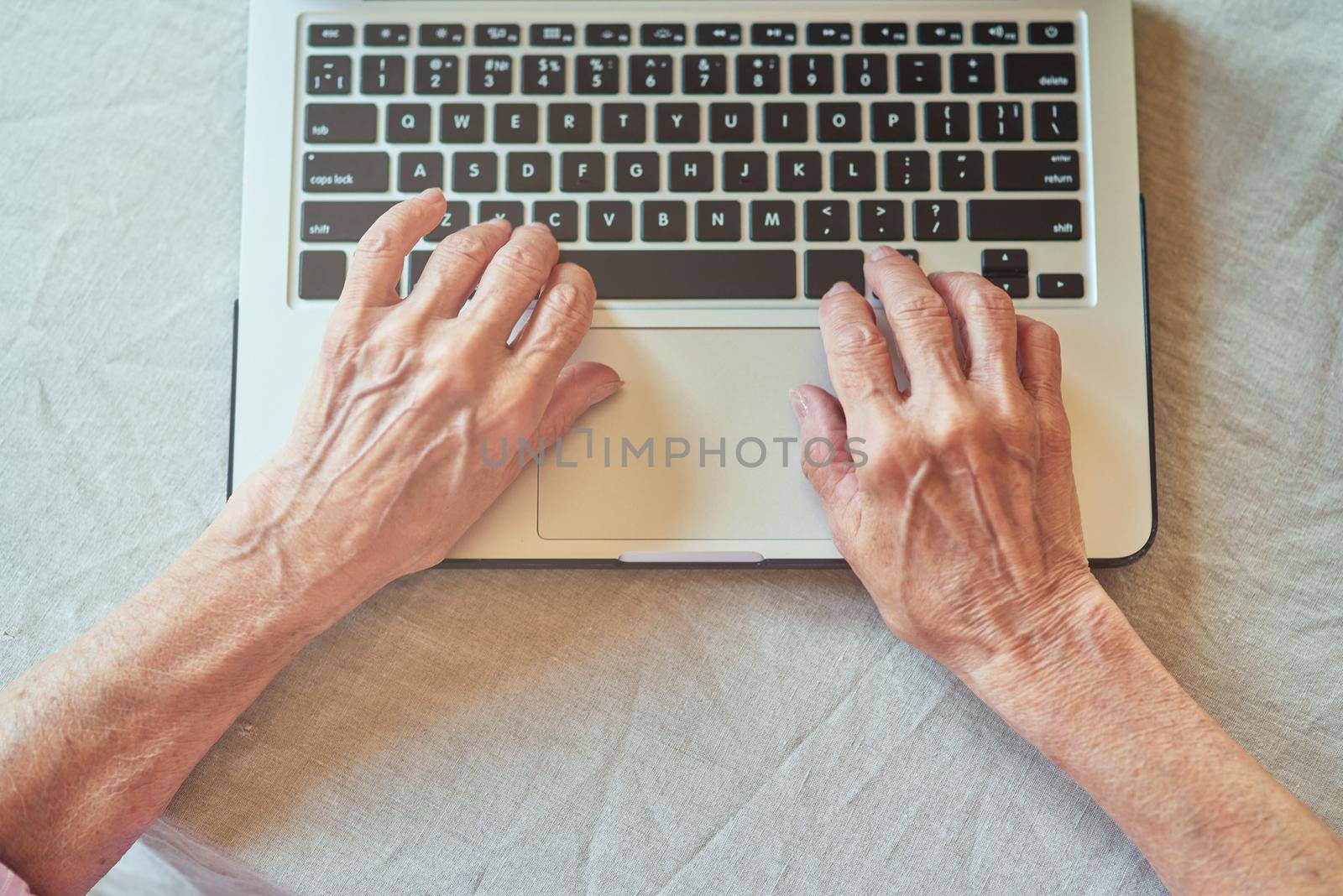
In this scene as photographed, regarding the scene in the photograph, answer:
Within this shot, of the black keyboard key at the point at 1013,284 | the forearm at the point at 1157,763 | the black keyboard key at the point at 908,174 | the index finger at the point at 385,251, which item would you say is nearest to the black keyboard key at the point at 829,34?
the black keyboard key at the point at 908,174

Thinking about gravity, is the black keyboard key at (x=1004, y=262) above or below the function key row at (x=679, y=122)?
below

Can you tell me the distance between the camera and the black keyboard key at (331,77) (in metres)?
0.71

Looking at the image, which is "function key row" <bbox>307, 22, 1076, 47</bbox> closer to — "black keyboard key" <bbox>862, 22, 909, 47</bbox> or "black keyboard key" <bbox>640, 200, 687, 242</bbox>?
"black keyboard key" <bbox>862, 22, 909, 47</bbox>

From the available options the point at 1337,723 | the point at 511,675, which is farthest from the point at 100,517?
the point at 1337,723

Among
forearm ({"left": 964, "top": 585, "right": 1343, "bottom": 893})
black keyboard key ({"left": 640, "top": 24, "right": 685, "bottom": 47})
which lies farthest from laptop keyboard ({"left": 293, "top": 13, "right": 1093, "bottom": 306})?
forearm ({"left": 964, "top": 585, "right": 1343, "bottom": 893})

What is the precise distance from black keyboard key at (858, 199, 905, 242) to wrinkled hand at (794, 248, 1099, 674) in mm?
34

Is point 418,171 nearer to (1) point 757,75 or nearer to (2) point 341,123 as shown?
(2) point 341,123

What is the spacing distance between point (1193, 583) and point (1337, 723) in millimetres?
143

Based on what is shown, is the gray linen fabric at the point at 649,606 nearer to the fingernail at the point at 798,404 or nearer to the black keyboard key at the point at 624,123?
the fingernail at the point at 798,404

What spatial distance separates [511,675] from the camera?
0.72 metres

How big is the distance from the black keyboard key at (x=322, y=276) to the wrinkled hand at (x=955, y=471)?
1.18 feet

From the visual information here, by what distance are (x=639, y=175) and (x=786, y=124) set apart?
12cm

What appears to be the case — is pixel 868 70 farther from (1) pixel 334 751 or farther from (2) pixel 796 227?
(1) pixel 334 751

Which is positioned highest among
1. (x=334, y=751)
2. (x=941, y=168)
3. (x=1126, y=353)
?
(x=941, y=168)
